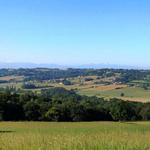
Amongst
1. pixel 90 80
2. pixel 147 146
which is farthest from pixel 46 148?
pixel 90 80

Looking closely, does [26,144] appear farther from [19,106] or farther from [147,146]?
[19,106]

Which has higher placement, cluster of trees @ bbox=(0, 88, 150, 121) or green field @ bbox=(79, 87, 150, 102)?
cluster of trees @ bbox=(0, 88, 150, 121)

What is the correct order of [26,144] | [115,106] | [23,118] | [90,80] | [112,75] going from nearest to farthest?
[26,144]
[23,118]
[115,106]
[90,80]
[112,75]

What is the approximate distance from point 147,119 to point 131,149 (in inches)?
2689

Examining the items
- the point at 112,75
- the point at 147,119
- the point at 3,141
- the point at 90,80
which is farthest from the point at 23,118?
the point at 112,75

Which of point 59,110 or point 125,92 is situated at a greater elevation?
point 59,110

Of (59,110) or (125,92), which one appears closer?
(59,110)

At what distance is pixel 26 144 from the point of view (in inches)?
272

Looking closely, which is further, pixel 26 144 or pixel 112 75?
pixel 112 75

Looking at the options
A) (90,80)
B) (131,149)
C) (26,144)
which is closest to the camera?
(131,149)

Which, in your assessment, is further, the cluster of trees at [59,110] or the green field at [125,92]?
the green field at [125,92]

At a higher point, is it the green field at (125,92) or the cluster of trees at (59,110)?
the cluster of trees at (59,110)

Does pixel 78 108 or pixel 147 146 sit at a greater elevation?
pixel 147 146

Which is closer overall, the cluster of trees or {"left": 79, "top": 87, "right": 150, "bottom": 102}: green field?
the cluster of trees
